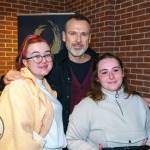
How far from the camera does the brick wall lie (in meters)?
2.87

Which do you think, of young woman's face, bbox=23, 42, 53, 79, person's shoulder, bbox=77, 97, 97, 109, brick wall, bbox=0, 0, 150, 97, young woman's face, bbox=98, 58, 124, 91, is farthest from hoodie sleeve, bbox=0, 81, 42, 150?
brick wall, bbox=0, 0, 150, 97

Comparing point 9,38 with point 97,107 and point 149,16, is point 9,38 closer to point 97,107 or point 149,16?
point 149,16

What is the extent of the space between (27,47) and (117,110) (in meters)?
0.82

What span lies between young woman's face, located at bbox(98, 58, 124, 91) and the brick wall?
3.80ft

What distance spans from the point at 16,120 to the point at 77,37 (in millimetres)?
1115

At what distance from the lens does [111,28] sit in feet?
10.8

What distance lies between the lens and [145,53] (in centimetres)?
283

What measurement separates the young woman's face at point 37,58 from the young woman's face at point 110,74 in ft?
1.46

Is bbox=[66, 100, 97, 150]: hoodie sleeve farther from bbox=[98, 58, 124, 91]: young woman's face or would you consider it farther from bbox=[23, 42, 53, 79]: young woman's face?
bbox=[23, 42, 53, 79]: young woman's face

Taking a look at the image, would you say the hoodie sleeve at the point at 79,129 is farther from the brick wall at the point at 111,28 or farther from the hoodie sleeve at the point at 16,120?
the brick wall at the point at 111,28

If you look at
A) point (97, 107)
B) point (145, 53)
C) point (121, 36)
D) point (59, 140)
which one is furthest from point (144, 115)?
point (121, 36)

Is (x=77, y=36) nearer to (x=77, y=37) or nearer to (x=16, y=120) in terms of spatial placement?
(x=77, y=37)

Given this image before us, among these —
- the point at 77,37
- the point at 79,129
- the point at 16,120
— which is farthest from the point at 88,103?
the point at 77,37

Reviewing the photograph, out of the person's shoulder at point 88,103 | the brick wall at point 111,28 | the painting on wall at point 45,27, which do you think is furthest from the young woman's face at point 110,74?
the painting on wall at point 45,27
